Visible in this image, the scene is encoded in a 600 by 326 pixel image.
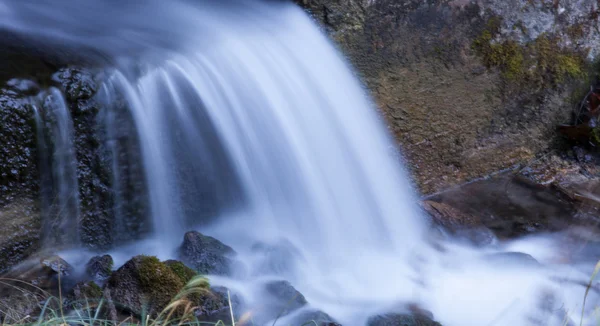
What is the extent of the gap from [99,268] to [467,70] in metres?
3.26

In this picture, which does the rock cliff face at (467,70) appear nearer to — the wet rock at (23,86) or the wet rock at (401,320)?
the wet rock at (401,320)

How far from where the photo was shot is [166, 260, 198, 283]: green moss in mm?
3084

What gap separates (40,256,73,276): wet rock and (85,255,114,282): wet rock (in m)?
0.10

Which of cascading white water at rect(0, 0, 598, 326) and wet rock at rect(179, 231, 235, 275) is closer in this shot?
wet rock at rect(179, 231, 235, 275)

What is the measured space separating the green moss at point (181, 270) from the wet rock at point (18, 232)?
2.66 feet

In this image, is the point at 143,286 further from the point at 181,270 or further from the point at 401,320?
the point at 401,320

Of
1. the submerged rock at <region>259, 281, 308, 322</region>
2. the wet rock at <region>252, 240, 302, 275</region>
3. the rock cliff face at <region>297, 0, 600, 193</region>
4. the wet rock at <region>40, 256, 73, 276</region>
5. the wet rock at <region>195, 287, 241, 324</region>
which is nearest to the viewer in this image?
the wet rock at <region>195, 287, 241, 324</region>

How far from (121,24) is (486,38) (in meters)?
2.94

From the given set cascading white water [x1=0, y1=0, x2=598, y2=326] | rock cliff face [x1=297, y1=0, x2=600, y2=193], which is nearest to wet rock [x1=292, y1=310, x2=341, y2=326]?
A: cascading white water [x1=0, y1=0, x2=598, y2=326]

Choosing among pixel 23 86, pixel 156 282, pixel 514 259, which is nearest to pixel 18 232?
pixel 23 86

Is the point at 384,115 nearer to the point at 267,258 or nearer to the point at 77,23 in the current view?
the point at 267,258

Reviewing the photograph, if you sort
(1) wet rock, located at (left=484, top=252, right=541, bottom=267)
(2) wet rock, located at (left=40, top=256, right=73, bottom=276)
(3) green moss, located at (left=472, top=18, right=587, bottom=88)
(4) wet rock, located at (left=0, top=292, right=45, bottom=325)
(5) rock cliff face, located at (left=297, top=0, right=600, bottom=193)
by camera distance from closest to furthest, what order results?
(4) wet rock, located at (left=0, top=292, right=45, bottom=325) < (2) wet rock, located at (left=40, top=256, right=73, bottom=276) < (1) wet rock, located at (left=484, top=252, right=541, bottom=267) < (5) rock cliff face, located at (left=297, top=0, right=600, bottom=193) < (3) green moss, located at (left=472, top=18, right=587, bottom=88)

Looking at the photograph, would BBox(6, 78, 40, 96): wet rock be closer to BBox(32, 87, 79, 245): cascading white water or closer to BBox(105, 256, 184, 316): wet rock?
BBox(32, 87, 79, 245): cascading white water

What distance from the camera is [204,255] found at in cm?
343
